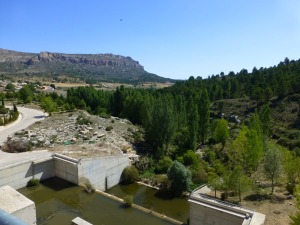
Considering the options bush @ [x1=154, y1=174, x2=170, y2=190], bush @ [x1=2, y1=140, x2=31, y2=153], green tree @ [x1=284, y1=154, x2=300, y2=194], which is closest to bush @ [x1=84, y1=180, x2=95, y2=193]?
bush @ [x1=154, y1=174, x2=170, y2=190]

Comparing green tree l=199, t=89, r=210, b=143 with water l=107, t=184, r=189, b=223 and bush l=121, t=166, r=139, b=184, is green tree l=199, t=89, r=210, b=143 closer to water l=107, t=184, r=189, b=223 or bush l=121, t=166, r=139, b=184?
bush l=121, t=166, r=139, b=184

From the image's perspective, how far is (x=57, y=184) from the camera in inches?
1093

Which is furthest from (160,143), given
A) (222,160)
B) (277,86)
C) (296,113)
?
(277,86)

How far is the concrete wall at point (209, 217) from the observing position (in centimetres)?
1822

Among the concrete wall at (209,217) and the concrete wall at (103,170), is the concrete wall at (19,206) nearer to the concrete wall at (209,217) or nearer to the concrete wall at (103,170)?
the concrete wall at (103,170)

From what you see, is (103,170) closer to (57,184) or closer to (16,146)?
(57,184)

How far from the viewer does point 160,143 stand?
3869cm

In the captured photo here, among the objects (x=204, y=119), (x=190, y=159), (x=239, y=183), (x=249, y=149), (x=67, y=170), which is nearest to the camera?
(x=239, y=183)

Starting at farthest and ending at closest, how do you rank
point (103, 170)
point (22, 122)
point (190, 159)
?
point (22, 122)
point (190, 159)
point (103, 170)

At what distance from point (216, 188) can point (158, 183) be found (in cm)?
917

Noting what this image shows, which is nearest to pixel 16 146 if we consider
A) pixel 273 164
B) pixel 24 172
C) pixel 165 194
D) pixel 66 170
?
pixel 24 172

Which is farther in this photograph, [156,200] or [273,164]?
[156,200]

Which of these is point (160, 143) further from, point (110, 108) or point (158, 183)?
point (110, 108)

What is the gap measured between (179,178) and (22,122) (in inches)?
1114
